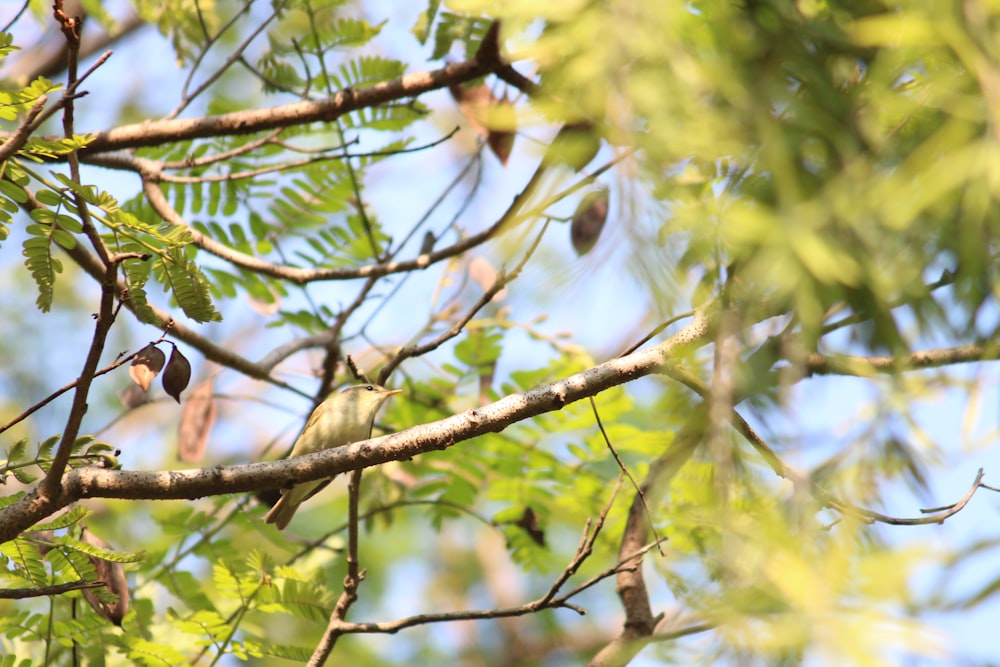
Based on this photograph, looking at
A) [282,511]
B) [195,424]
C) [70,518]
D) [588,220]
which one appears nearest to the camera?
[70,518]

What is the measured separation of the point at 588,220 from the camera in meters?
3.88

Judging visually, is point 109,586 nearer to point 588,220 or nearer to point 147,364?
point 147,364

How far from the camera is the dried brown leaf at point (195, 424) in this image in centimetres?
479

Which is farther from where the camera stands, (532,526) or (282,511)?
(282,511)

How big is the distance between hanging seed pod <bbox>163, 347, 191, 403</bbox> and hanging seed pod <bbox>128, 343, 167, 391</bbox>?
0.11 feet

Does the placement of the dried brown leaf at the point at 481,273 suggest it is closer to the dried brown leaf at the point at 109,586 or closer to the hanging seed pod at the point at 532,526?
the hanging seed pod at the point at 532,526

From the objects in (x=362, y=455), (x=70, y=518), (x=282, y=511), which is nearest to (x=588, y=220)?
(x=362, y=455)

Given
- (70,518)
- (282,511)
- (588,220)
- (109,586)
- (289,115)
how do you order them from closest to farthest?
(70,518), (109,586), (588,220), (289,115), (282,511)

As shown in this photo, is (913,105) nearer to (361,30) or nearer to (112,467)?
(112,467)

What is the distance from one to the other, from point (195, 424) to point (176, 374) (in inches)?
77.3

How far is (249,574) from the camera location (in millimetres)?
3871

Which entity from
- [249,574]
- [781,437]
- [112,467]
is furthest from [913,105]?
[249,574]

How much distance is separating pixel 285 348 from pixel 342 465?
2.25 meters

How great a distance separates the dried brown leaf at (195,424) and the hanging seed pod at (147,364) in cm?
186
